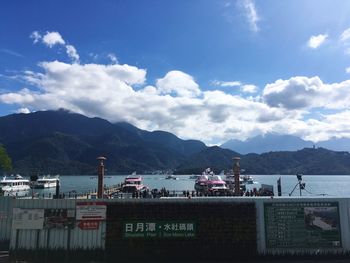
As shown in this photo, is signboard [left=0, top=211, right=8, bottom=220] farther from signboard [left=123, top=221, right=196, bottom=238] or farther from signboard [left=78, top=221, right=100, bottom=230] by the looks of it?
signboard [left=123, top=221, right=196, bottom=238]

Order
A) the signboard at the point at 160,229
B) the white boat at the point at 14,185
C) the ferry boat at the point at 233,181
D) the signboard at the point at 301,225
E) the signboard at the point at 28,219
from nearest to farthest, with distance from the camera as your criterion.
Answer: the signboard at the point at 28,219 → the signboard at the point at 160,229 → the signboard at the point at 301,225 → the ferry boat at the point at 233,181 → the white boat at the point at 14,185

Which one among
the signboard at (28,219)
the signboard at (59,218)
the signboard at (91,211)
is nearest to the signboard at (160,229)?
the signboard at (91,211)

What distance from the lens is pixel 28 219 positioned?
1950 cm

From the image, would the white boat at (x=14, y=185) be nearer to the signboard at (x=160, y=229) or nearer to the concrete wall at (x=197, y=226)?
the concrete wall at (x=197, y=226)

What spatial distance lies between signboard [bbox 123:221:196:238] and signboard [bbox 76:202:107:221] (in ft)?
4.11

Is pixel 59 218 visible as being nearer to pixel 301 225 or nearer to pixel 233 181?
pixel 301 225

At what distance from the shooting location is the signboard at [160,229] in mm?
19672

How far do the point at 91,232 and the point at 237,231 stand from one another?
23.3 feet

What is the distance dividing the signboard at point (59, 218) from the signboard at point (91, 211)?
365 mm

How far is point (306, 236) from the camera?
2003 cm

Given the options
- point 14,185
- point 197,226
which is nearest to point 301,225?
point 197,226

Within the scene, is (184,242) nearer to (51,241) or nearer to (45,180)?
(51,241)

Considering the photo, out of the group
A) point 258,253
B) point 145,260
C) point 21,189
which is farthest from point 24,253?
point 21,189

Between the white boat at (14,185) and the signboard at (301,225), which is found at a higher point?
the white boat at (14,185)
